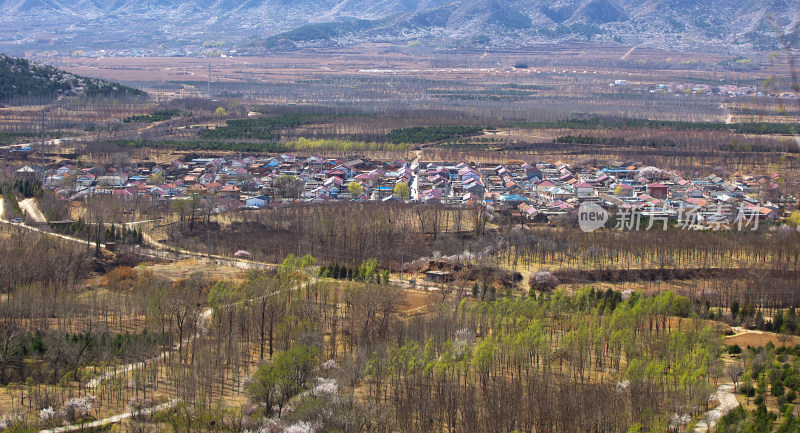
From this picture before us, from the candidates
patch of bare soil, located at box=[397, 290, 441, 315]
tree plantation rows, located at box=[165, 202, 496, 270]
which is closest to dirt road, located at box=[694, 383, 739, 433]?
patch of bare soil, located at box=[397, 290, 441, 315]

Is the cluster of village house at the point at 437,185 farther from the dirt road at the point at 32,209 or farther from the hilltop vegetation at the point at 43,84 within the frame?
the hilltop vegetation at the point at 43,84

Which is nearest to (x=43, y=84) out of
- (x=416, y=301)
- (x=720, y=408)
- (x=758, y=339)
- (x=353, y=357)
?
(x=416, y=301)

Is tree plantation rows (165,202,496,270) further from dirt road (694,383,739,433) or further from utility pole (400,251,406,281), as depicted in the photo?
dirt road (694,383,739,433)

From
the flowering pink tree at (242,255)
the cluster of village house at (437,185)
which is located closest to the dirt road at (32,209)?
the cluster of village house at (437,185)

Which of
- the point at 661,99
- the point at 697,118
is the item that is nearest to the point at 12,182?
the point at 697,118

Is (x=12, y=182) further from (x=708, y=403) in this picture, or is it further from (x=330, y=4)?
(x=330, y=4)

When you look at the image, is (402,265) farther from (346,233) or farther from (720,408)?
(720,408)
